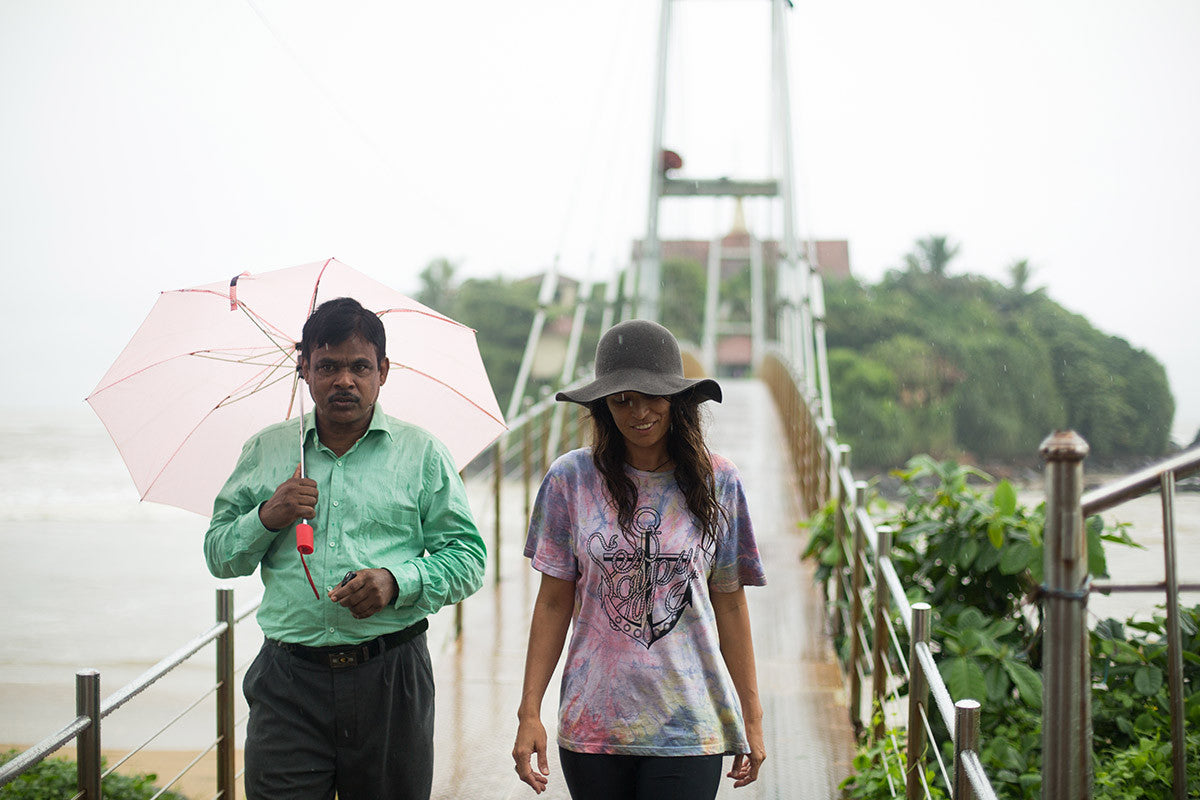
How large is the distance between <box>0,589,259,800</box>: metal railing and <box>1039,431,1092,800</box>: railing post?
3.91 ft

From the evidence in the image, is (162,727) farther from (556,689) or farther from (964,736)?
(556,689)

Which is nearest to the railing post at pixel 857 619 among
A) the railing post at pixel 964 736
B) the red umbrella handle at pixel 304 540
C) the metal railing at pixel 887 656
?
the metal railing at pixel 887 656

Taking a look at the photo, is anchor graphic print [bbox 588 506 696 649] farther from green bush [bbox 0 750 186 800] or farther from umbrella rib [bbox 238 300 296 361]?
green bush [bbox 0 750 186 800]

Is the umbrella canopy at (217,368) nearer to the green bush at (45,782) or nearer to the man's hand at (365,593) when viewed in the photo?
the man's hand at (365,593)

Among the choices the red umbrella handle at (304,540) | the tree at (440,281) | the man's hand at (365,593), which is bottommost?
the man's hand at (365,593)

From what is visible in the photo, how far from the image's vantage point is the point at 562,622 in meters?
1.57

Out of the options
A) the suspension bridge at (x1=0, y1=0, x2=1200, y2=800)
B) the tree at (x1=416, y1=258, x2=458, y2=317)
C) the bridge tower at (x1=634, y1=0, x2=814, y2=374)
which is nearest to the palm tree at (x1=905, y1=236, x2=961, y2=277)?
the tree at (x1=416, y1=258, x2=458, y2=317)

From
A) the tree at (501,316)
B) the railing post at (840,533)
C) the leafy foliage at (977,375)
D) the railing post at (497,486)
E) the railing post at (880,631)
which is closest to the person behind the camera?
the railing post at (880,631)

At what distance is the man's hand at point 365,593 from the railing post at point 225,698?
724mm

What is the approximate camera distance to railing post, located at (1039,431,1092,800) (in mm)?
915

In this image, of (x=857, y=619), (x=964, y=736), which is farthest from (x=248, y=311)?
(x=857, y=619)

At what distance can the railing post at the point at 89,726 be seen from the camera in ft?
5.31

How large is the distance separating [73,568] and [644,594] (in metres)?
2.14

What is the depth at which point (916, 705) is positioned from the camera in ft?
6.97
